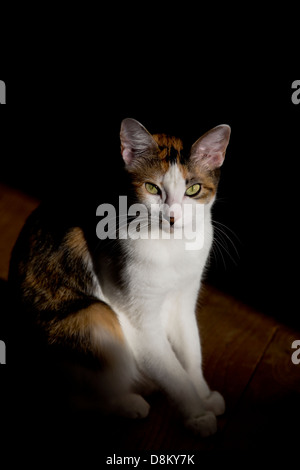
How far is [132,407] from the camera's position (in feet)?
3.86

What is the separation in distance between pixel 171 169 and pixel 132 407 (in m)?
0.61

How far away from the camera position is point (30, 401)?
4.00 ft

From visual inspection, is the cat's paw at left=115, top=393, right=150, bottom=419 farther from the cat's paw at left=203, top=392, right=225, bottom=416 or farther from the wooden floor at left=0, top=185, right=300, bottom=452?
the cat's paw at left=203, top=392, right=225, bottom=416

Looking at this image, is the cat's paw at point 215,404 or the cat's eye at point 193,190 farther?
the cat's paw at point 215,404

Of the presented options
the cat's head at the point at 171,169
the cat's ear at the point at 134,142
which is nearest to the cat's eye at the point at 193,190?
the cat's head at the point at 171,169

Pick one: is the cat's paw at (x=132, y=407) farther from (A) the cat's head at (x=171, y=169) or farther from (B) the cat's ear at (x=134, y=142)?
(B) the cat's ear at (x=134, y=142)

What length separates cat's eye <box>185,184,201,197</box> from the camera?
3.30 feet

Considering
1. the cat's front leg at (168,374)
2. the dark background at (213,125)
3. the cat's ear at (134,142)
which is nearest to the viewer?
the cat's ear at (134,142)

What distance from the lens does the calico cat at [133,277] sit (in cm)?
100

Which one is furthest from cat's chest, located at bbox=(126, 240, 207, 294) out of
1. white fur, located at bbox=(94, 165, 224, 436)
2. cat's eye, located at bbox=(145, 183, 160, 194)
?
cat's eye, located at bbox=(145, 183, 160, 194)

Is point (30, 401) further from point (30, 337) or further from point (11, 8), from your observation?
point (11, 8)

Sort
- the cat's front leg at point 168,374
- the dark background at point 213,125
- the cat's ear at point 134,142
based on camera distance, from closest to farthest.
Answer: the cat's ear at point 134,142 < the cat's front leg at point 168,374 < the dark background at point 213,125

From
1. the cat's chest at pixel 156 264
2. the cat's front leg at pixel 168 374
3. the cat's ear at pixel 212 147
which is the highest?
the cat's ear at pixel 212 147
